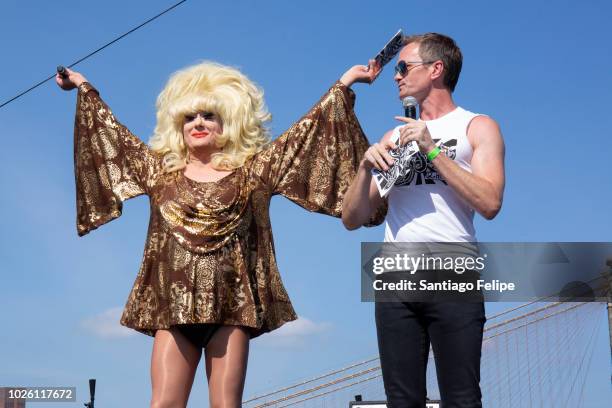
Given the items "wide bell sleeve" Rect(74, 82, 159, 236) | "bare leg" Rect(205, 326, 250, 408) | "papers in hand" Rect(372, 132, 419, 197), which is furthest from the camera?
"wide bell sleeve" Rect(74, 82, 159, 236)

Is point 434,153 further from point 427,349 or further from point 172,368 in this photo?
point 172,368

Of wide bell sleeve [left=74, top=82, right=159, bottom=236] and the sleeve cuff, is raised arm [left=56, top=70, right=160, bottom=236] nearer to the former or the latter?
wide bell sleeve [left=74, top=82, right=159, bottom=236]

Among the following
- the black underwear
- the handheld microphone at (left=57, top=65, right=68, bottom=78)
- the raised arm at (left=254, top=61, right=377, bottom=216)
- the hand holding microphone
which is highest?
the handheld microphone at (left=57, top=65, right=68, bottom=78)

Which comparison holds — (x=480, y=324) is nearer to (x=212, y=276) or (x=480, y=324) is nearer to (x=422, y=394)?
(x=422, y=394)

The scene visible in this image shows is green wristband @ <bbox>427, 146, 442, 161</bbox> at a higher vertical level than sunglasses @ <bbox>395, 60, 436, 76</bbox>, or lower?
lower

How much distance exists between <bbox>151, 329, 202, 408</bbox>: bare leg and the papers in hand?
111 cm

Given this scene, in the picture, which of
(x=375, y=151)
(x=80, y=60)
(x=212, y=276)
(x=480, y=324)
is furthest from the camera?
(x=80, y=60)

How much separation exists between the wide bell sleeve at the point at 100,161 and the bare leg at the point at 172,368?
88 centimetres

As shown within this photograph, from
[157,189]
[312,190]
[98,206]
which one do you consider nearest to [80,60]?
[98,206]

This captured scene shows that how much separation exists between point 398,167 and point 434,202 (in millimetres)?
184

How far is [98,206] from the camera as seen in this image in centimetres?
446

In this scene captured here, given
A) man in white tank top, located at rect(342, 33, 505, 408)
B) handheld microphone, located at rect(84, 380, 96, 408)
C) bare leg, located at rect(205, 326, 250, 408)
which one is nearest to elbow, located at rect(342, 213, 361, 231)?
man in white tank top, located at rect(342, 33, 505, 408)

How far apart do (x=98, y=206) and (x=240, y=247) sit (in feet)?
3.30

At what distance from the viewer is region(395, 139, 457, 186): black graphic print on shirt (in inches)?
129
